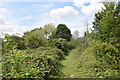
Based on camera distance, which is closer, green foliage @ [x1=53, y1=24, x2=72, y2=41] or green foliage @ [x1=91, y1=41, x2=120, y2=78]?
green foliage @ [x1=91, y1=41, x2=120, y2=78]

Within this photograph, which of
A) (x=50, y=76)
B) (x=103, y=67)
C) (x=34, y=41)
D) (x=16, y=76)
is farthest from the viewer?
(x=34, y=41)

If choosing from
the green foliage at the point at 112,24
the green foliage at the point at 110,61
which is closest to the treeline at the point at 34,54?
the green foliage at the point at 110,61

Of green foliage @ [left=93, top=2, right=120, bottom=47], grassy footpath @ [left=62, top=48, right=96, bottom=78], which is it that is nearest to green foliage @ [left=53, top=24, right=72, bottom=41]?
grassy footpath @ [left=62, top=48, right=96, bottom=78]

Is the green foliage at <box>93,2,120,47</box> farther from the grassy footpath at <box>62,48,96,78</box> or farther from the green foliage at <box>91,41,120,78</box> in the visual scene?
the grassy footpath at <box>62,48,96,78</box>

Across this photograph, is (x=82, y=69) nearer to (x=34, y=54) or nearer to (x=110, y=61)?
(x=110, y=61)

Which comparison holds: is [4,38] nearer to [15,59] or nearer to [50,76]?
[15,59]

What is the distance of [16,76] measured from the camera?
2541mm

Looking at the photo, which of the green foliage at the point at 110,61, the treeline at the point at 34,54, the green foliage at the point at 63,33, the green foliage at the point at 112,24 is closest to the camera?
the treeline at the point at 34,54

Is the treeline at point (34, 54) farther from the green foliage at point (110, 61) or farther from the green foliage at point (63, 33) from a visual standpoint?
the green foliage at point (110, 61)

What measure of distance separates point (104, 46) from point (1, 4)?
4152 millimetres

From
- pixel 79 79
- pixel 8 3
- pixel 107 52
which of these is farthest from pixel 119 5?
pixel 8 3

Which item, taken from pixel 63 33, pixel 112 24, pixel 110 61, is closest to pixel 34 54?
pixel 110 61

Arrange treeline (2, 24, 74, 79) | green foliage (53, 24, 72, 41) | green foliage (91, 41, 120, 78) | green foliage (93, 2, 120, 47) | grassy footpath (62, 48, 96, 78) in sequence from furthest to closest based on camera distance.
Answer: green foliage (53, 24, 72, 41) → grassy footpath (62, 48, 96, 78) → green foliage (93, 2, 120, 47) → green foliage (91, 41, 120, 78) → treeline (2, 24, 74, 79)

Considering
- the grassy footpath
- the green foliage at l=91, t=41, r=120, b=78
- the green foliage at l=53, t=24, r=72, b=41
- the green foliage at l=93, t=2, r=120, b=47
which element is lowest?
the grassy footpath
